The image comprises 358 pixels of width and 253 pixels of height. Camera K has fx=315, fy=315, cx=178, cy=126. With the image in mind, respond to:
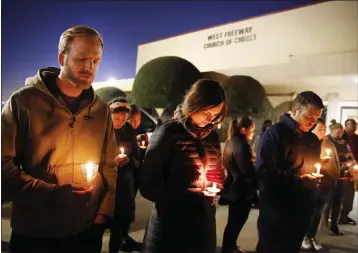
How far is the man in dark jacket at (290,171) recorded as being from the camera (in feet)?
8.71

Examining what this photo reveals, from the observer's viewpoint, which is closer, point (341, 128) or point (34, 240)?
point (34, 240)

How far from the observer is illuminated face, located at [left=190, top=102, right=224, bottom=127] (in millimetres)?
1795

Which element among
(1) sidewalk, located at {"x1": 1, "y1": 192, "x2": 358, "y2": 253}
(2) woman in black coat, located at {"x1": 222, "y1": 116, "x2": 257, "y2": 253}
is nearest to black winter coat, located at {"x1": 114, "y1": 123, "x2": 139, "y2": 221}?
(1) sidewalk, located at {"x1": 1, "y1": 192, "x2": 358, "y2": 253}

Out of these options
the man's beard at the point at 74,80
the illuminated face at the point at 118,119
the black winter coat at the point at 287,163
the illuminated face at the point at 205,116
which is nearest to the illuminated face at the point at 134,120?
the illuminated face at the point at 118,119

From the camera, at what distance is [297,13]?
8.69m

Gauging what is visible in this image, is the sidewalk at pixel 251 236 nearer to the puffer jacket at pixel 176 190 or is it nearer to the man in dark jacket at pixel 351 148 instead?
the man in dark jacket at pixel 351 148

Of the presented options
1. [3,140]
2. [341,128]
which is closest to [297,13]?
[341,128]

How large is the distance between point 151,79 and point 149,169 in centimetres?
696

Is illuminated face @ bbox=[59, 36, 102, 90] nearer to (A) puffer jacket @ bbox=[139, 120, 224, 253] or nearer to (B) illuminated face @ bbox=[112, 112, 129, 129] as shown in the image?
(A) puffer jacket @ bbox=[139, 120, 224, 253]

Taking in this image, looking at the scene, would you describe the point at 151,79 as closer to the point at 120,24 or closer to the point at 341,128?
the point at 341,128

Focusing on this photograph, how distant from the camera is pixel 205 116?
1812 millimetres

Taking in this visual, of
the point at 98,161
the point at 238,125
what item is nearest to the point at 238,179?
the point at 238,125

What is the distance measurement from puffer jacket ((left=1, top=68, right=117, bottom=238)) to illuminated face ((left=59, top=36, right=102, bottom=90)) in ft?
0.33

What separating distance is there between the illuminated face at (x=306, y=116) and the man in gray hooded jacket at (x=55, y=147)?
174cm
